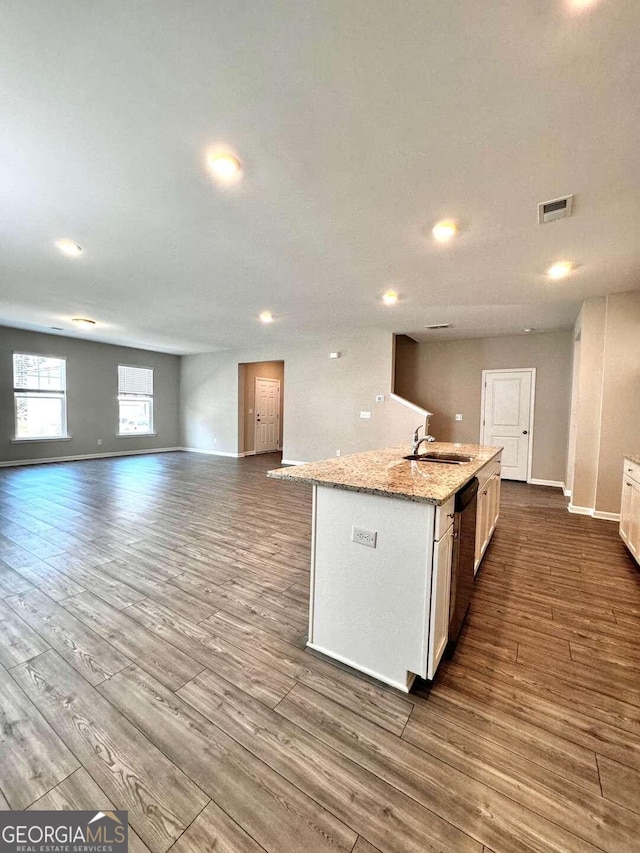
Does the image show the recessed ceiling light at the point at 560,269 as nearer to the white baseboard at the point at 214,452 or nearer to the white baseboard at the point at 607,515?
the white baseboard at the point at 607,515

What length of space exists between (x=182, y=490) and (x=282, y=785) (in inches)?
179

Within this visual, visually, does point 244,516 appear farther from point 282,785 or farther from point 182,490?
point 282,785

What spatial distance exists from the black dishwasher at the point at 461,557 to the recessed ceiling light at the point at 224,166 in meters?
2.23

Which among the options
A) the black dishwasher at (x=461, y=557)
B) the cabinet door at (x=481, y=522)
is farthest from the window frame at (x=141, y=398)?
the black dishwasher at (x=461, y=557)

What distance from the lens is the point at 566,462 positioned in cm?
584

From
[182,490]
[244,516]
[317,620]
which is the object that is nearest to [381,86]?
[317,620]

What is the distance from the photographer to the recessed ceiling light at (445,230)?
256 cm

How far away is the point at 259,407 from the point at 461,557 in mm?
7794

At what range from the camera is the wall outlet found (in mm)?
1674

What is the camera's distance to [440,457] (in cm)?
304

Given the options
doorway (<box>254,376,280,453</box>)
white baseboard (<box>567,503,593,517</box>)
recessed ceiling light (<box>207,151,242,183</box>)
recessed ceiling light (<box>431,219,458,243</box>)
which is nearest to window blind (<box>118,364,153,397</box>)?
doorway (<box>254,376,280,453</box>)

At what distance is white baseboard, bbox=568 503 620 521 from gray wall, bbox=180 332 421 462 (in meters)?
2.51

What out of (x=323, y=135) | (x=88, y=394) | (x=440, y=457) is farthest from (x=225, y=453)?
(x=323, y=135)

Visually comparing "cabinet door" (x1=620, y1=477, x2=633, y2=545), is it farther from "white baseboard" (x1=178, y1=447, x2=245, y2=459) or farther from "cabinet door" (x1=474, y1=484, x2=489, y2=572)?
"white baseboard" (x1=178, y1=447, x2=245, y2=459)
